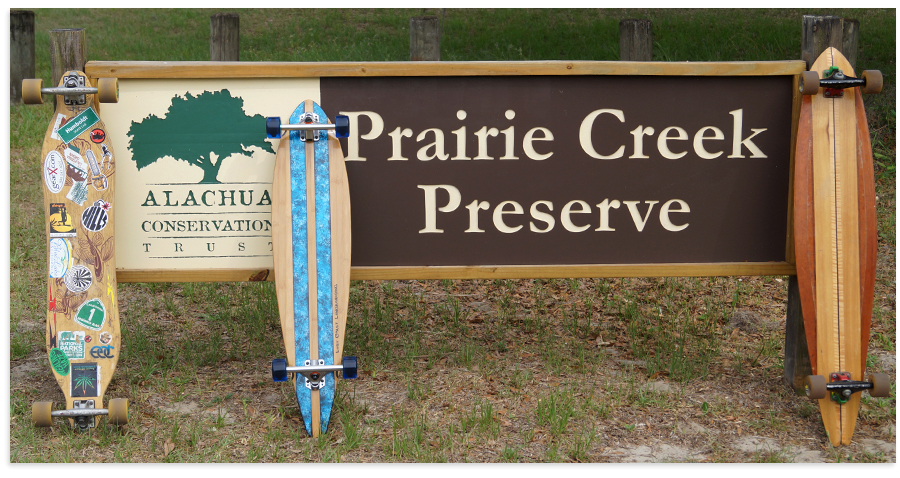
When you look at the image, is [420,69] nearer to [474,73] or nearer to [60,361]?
[474,73]

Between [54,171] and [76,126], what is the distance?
0.63 ft

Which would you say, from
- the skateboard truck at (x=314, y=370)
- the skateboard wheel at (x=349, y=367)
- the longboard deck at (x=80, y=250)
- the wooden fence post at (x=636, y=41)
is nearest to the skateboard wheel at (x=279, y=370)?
the skateboard truck at (x=314, y=370)

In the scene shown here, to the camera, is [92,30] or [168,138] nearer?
[168,138]

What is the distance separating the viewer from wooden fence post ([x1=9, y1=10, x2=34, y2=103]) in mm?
7750

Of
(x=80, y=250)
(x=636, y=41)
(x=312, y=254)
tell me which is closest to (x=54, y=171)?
(x=80, y=250)

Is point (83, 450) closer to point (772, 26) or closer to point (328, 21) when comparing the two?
point (772, 26)

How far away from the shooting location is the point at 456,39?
9.80 metres

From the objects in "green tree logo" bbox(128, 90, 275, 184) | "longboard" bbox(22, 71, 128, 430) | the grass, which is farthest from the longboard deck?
the grass

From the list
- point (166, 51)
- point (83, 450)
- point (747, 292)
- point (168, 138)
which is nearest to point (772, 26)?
point (747, 292)

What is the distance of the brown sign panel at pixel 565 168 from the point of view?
3260 mm

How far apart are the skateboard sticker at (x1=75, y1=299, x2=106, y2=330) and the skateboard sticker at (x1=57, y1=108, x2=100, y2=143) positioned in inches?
24.6

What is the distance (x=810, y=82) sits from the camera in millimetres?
3133

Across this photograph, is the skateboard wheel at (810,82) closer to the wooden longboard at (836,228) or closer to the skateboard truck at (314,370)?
the wooden longboard at (836,228)

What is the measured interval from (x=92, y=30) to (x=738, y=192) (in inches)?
422
